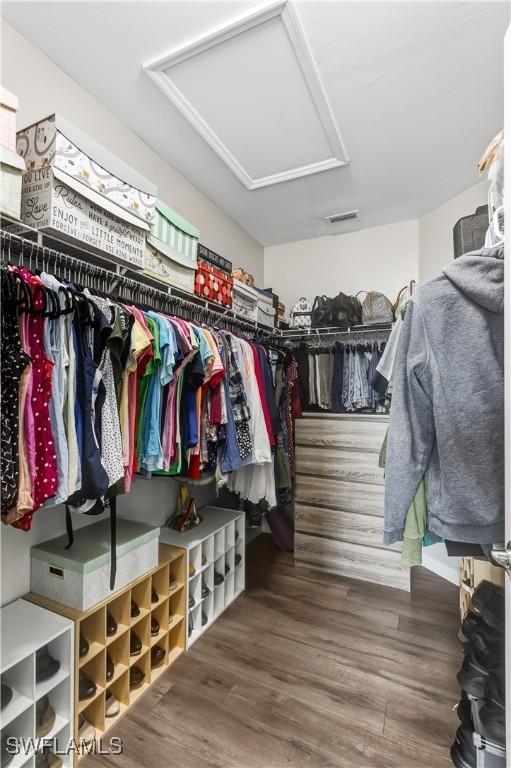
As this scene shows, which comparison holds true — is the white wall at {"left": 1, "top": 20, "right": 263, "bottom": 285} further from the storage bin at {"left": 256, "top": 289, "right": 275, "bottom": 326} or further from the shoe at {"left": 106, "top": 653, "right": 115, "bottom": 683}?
the shoe at {"left": 106, "top": 653, "right": 115, "bottom": 683}

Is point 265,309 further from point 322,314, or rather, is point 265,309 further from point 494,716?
point 494,716

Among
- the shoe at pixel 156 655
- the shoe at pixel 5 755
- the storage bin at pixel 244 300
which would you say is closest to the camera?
the shoe at pixel 5 755

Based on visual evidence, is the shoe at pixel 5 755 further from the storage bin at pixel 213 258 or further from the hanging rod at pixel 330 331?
the hanging rod at pixel 330 331

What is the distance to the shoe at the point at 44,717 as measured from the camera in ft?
3.79

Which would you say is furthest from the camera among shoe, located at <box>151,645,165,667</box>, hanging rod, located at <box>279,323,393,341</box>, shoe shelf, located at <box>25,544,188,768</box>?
hanging rod, located at <box>279,323,393,341</box>

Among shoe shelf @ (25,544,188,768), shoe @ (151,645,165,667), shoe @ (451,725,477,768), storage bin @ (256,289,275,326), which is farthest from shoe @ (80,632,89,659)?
storage bin @ (256,289,275,326)

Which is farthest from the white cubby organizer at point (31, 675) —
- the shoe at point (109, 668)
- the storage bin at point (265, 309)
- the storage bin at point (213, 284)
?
the storage bin at point (265, 309)

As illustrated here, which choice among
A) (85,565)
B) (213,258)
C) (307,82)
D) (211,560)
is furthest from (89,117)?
(211,560)

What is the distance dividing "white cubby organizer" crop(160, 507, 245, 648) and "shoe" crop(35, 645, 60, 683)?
669 millimetres

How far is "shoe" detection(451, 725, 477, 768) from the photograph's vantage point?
1.09 metres

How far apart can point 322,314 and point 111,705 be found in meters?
2.52

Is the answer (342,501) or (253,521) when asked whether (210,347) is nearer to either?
(342,501)

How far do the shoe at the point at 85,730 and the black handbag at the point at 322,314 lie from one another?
2511 mm

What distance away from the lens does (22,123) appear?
4.56ft
